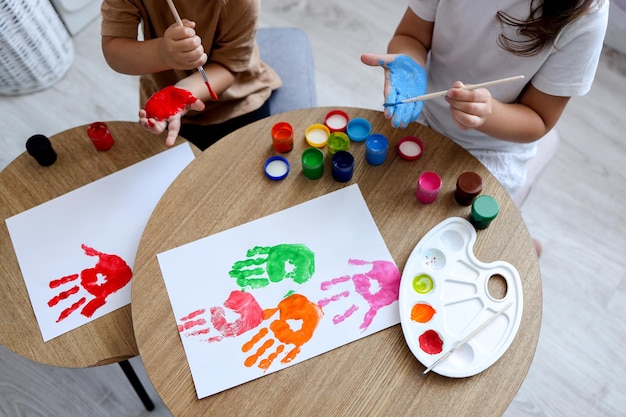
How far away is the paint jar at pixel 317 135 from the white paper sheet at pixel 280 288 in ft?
0.39

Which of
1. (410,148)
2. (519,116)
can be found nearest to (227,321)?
(410,148)

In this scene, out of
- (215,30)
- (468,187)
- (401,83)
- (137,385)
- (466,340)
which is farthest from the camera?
(137,385)

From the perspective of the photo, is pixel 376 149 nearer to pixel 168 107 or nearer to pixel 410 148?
pixel 410 148

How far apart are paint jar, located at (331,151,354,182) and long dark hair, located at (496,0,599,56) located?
0.41 m

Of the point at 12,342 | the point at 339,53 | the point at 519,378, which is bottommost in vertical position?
the point at 339,53

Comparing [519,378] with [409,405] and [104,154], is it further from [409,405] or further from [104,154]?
[104,154]

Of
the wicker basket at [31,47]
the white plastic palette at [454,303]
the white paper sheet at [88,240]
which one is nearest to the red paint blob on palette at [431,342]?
the white plastic palette at [454,303]

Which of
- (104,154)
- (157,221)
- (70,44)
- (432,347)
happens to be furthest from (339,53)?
(432,347)

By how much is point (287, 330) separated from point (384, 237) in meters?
0.24

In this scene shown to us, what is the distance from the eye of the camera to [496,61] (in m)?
1.08

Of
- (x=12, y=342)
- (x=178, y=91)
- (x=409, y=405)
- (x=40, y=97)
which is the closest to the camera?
(x=409, y=405)

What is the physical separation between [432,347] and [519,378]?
142 millimetres

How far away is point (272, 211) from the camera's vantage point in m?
0.95

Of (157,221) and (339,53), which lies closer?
(157,221)
